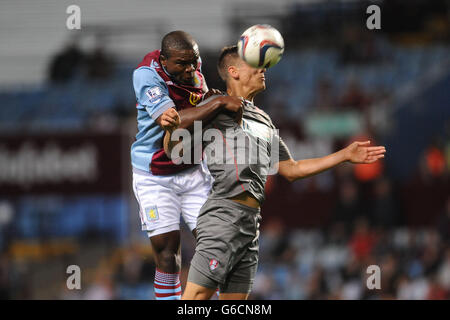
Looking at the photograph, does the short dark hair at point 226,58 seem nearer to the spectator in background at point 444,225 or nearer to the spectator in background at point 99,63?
the spectator in background at point 444,225

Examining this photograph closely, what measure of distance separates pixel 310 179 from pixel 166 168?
291 inches

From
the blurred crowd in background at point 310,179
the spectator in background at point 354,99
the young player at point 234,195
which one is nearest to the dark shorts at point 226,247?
the young player at point 234,195

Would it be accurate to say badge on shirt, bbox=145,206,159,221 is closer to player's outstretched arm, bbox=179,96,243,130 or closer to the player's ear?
player's outstretched arm, bbox=179,96,243,130

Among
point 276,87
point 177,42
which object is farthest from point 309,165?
point 276,87

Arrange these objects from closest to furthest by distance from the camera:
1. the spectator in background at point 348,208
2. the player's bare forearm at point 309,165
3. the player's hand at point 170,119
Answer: the player's hand at point 170,119 < the player's bare forearm at point 309,165 < the spectator in background at point 348,208

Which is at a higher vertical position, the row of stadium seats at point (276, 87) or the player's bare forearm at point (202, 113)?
the player's bare forearm at point (202, 113)

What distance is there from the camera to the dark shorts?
15.1 feet

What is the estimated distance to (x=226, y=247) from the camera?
4.62 metres

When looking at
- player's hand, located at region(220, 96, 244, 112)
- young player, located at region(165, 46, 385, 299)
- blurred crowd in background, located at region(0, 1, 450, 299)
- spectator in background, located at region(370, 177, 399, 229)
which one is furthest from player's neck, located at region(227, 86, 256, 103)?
spectator in background, located at region(370, 177, 399, 229)

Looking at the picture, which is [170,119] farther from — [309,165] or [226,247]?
[309,165]

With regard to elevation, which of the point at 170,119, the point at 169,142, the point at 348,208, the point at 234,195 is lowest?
the point at 348,208

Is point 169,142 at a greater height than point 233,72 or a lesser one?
lesser

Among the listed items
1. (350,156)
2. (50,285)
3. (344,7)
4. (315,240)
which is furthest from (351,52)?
(350,156)

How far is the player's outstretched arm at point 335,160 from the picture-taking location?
5000 mm
